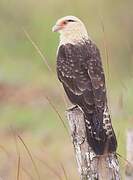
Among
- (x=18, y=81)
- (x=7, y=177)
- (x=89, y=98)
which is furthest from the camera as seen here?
(x=18, y=81)

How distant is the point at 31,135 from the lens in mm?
12914

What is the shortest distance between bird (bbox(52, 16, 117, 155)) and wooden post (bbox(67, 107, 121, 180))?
35 mm

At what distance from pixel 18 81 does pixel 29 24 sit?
1.44 meters

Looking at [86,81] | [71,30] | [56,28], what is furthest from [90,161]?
[56,28]

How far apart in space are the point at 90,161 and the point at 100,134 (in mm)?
297

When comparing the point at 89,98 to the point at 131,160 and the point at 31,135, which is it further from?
the point at 31,135

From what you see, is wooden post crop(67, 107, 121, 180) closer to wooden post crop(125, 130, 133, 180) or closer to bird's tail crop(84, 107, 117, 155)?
bird's tail crop(84, 107, 117, 155)

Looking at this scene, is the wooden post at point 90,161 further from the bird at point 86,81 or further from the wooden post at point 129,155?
the wooden post at point 129,155

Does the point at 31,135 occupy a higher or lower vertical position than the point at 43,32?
lower

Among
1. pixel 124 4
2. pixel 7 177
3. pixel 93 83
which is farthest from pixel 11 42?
pixel 93 83

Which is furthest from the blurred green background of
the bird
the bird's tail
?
the bird's tail

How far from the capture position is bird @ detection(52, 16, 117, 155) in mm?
5906

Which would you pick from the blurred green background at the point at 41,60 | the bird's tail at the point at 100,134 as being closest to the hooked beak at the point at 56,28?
the bird's tail at the point at 100,134

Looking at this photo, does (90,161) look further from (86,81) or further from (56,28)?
(56,28)
